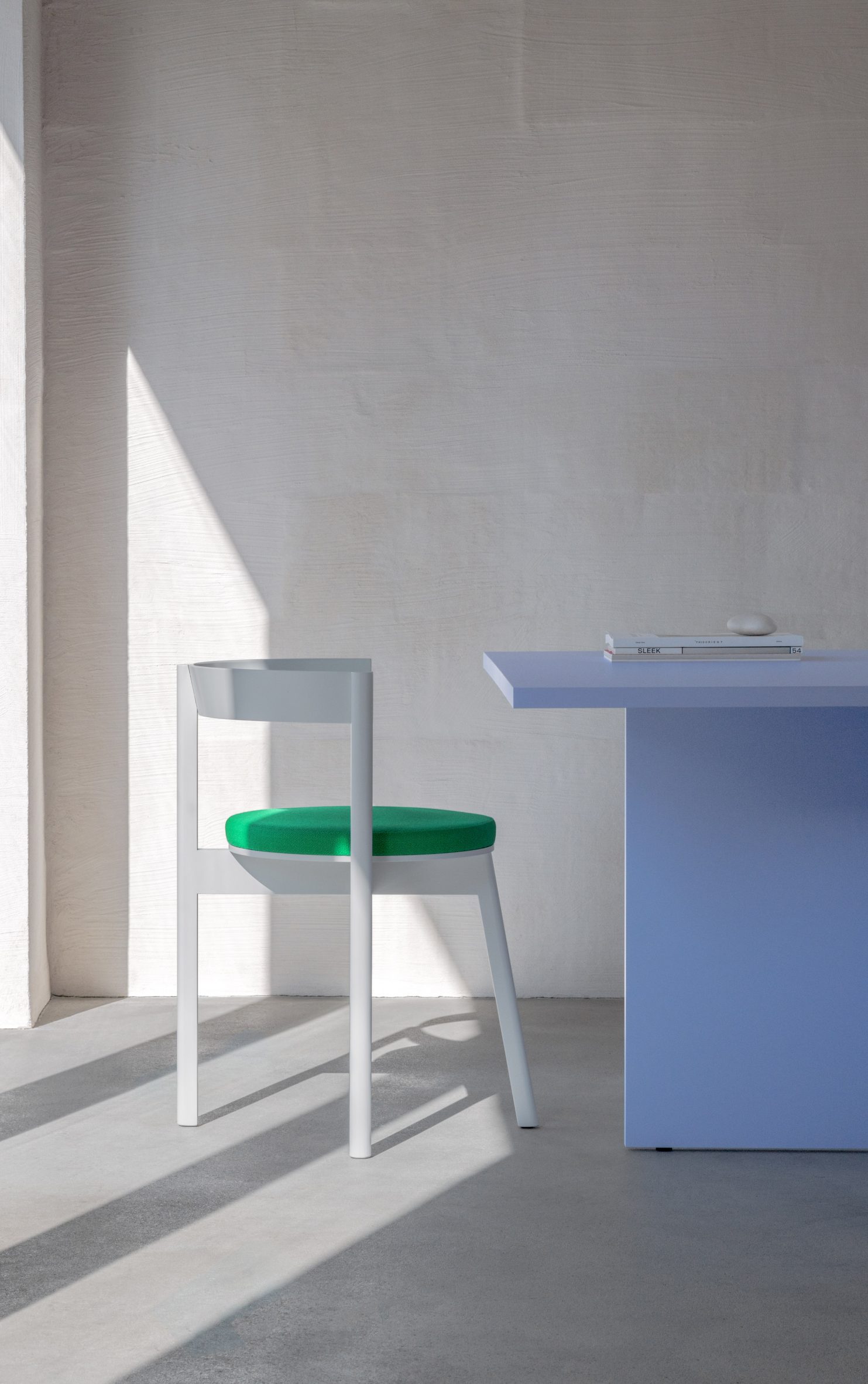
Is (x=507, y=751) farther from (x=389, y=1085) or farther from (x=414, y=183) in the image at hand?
(x=414, y=183)

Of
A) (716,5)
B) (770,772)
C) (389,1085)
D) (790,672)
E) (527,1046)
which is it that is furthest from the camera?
(716,5)

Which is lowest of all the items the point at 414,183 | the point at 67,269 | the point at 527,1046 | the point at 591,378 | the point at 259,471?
the point at 527,1046

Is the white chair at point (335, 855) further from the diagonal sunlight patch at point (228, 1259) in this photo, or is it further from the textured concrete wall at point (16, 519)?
the textured concrete wall at point (16, 519)

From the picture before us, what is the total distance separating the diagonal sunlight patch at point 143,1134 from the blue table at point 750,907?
643 mm

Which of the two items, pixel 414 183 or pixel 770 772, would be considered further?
pixel 414 183

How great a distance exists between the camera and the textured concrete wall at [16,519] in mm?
2906

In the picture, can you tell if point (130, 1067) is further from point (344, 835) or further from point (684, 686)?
point (684, 686)

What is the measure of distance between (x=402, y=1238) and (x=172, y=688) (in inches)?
65.2

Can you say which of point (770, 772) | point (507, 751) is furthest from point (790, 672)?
point (507, 751)

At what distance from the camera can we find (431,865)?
85.3 inches

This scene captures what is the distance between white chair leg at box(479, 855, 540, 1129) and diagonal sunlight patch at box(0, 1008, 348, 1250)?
0.35m

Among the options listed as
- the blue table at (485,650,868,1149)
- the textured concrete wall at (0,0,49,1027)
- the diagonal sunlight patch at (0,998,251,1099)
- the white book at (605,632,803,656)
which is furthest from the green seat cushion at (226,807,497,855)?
the textured concrete wall at (0,0,49,1027)

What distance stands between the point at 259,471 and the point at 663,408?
3.02 ft

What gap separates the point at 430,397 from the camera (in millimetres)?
3141
